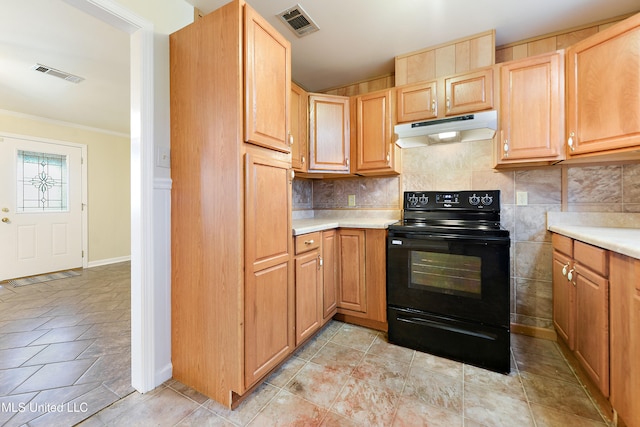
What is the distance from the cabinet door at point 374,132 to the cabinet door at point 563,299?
147 centimetres

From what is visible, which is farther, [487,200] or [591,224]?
[487,200]

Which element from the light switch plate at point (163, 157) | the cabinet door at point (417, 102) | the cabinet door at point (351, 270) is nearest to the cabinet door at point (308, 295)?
the cabinet door at point (351, 270)

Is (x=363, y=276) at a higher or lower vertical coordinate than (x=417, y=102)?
lower

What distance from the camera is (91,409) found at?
1.39m

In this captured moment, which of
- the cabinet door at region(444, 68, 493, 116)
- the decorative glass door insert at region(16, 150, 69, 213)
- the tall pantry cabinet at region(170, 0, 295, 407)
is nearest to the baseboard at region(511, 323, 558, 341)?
the cabinet door at region(444, 68, 493, 116)

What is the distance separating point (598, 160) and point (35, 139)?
6.72 m

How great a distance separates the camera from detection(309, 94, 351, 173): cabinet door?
101 inches

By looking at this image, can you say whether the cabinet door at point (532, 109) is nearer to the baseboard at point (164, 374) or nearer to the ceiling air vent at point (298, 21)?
the ceiling air vent at point (298, 21)

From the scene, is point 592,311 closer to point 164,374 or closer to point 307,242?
point 307,242

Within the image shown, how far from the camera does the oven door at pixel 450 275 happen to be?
1.74 m

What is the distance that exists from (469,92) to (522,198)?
3.26 feet

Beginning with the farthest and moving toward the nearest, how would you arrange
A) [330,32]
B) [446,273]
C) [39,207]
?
[39,207], [330,32], [446,273]

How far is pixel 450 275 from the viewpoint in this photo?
6.22ft

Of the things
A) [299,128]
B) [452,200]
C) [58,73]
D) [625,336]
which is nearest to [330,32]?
[299,128]
